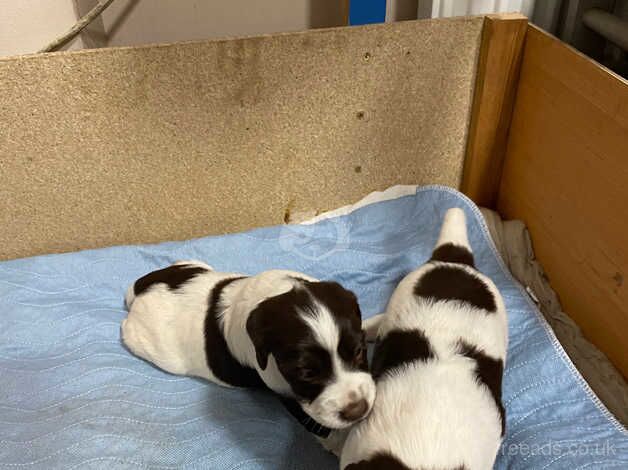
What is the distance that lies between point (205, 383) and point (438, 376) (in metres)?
0.77

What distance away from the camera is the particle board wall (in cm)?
189

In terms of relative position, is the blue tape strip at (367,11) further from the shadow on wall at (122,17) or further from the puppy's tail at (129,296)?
the puppy's tail at (129,296)

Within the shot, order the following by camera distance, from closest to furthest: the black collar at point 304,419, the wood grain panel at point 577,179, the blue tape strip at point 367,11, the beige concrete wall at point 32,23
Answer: the black collar at point 304,419
the wood grain panel at point 577,179
the blue tape strip at point 367,11
the beige concrete wall at point 32,23

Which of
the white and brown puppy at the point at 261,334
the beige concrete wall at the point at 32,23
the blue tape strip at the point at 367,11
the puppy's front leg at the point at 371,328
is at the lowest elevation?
the puppy's front leg at the point at 371,328

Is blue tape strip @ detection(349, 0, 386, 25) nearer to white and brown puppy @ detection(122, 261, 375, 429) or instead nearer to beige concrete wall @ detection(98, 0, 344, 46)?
beige concrete wall @ detection(98, 0, 344, 46)

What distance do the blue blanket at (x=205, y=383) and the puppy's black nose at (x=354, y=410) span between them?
12.8 inches

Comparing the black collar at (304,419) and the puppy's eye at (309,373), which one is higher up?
the puppy's eye at (309,373)

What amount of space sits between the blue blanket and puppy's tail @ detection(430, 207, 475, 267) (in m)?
0.35

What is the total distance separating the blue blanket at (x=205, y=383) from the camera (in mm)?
1494

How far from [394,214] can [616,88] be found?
938 millimetres

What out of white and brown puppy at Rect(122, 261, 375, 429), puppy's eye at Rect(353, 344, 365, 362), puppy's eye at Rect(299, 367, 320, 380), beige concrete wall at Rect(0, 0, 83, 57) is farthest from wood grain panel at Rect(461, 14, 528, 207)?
beige concrete wall at Rect(0, 0, 83, 57)

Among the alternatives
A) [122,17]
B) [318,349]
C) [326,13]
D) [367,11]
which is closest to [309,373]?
[318,349]

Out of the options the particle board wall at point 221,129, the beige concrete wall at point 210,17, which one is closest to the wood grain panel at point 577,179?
the particle board wall at point 221,129

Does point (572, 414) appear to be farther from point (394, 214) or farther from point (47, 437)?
point (47, 437)
